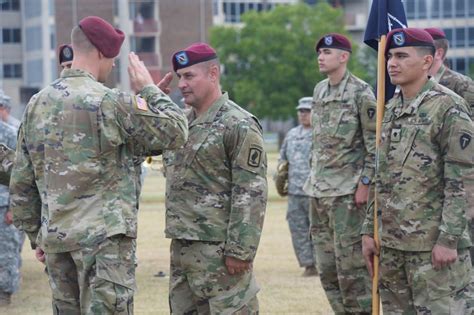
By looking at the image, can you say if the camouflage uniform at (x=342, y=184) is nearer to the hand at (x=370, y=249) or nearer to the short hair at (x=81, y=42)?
the hand at (x=370, y=249)

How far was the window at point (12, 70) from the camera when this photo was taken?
242 feet

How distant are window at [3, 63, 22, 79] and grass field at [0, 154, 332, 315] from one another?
5642 centimetres

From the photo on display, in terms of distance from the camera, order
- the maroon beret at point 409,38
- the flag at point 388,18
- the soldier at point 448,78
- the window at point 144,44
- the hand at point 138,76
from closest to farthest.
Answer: the hand at point 138,76, the maroon beret at point 409,38, the flag at point 388,18, the soldier at point 448,78, the window at point 144,44

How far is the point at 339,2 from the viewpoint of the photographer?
8600cm

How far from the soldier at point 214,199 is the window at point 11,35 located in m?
69.4

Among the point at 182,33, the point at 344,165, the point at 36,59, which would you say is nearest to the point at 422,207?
the point at 344,165

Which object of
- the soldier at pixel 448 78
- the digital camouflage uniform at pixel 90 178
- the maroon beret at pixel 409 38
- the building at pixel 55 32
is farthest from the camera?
the building at pixel 55 32

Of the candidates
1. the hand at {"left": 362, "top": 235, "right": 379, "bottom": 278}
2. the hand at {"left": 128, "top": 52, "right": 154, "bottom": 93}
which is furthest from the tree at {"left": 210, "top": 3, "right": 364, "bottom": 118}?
the hand at {"left": 128, "top": 52, "right": 154, "bottom": 93}

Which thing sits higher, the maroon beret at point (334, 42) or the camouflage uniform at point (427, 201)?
the maroon beret at point (334, 42)

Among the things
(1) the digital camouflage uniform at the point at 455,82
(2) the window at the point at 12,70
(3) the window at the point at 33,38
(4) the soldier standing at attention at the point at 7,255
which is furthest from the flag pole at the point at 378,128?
(2) the window at the point at 12,70

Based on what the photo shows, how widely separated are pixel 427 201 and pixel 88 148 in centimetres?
206

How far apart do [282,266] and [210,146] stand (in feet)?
24.9

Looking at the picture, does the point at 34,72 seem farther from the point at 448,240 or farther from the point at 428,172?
the point at 448,240

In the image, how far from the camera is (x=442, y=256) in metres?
6.28
